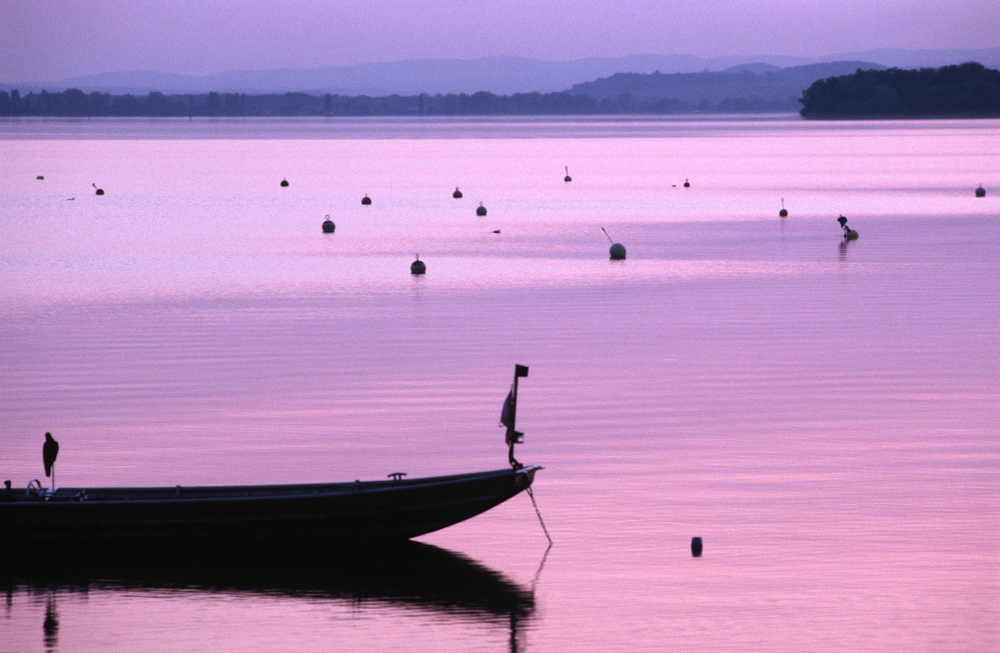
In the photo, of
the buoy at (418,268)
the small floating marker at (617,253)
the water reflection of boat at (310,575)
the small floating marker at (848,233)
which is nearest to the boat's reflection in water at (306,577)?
the water reflection of boat at (310,575)

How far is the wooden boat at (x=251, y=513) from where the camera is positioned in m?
22.8

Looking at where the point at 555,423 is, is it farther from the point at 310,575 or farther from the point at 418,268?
the point at 418,268

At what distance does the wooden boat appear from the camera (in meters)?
22.8

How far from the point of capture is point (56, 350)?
143 feet

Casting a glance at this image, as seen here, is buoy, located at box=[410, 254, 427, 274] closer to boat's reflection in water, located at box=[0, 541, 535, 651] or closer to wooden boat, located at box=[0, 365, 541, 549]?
boat's reflection in water, located at box=[0, 541, 535, 651]

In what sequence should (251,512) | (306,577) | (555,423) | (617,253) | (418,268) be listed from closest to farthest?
(306,577), (251,512), (555,423), (418,268), (617,253)

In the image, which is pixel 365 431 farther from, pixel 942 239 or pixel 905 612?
pixel 942 239


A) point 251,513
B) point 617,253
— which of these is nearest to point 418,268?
point 617,253

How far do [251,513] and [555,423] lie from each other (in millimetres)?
10336

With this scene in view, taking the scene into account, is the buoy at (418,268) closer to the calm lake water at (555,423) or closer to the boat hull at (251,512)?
the calm lake water at (555,423)

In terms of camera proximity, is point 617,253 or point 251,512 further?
point 617,253

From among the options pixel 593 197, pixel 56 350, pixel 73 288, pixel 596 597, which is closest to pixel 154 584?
pixel 596 597

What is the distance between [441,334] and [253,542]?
75.8ft

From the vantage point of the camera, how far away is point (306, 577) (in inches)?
883
